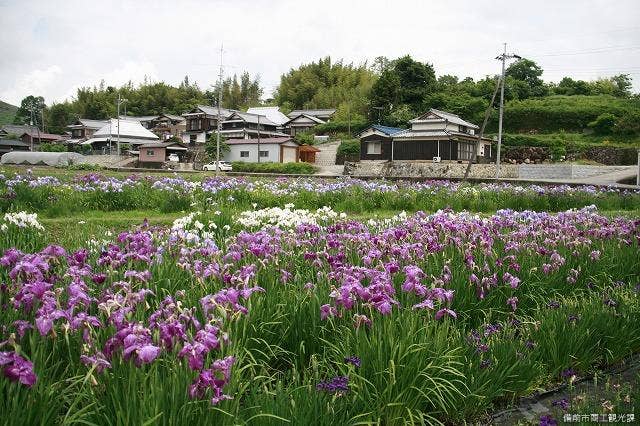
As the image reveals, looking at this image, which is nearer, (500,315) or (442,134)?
(500,315)

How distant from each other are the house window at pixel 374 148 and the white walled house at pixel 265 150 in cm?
947

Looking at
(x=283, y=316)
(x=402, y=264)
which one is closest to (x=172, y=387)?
(x=283, y=316)

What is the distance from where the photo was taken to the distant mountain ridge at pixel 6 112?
404 ft

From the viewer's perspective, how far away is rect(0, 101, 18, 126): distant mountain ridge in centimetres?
12301

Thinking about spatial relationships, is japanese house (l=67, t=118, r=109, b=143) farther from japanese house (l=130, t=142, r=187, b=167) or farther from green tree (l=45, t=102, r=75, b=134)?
japanese house (l=130, t=142, r=187, b=167)

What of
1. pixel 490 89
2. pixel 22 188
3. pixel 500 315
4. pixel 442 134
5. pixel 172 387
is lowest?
pixel 500 315

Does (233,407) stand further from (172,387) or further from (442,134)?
(442,134)

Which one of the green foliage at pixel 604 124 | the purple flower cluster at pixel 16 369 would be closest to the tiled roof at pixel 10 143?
the green foliage at pixel 604 124

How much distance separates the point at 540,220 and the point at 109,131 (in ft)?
215

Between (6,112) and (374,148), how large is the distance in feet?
400

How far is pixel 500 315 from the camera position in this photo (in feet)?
14.9

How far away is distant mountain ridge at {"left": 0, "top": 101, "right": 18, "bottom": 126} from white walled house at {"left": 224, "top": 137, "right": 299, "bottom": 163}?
93.2m

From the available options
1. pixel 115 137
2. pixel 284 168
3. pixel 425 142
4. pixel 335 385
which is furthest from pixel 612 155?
pixel 115 137

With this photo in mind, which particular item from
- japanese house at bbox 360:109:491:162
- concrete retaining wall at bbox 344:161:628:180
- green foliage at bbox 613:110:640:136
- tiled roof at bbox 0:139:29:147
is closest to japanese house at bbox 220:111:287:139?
japanese house at bbox 360:109:491:162
